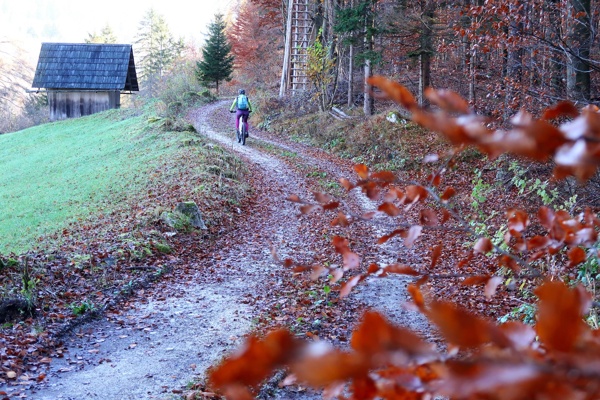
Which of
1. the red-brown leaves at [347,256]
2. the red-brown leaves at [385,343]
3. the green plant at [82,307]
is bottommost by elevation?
the green plant at [82,307]

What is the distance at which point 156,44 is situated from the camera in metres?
61.3

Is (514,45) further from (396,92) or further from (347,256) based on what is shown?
(396,92)

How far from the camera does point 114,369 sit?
203 inches

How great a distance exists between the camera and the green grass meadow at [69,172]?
1321 cm

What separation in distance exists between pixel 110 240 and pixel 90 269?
51.0 inches

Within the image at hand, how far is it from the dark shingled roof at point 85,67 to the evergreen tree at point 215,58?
22.7ft

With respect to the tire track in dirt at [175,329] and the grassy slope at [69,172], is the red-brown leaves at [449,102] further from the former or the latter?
the grassy slope at [69,172]

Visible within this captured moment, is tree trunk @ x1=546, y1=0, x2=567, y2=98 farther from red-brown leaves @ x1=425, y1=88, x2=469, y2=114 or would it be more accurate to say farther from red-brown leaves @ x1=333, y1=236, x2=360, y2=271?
red-brown leaves @ x1=425, y1=88, x2=469, y2=114

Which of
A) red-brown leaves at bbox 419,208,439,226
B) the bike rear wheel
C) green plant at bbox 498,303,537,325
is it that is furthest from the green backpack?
red-brown leaves at bbox 419,208,439,226

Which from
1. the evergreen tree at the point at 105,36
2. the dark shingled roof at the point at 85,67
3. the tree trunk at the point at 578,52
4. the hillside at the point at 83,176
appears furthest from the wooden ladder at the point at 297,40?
the evergreen tree at the point at 105,36

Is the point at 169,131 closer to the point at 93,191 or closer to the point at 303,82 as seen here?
the point at 93,191

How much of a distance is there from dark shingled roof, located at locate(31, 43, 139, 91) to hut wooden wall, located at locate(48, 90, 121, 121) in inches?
24.3

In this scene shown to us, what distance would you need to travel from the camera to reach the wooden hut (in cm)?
3631

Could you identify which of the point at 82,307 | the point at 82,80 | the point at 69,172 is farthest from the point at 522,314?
the point at 82,80
